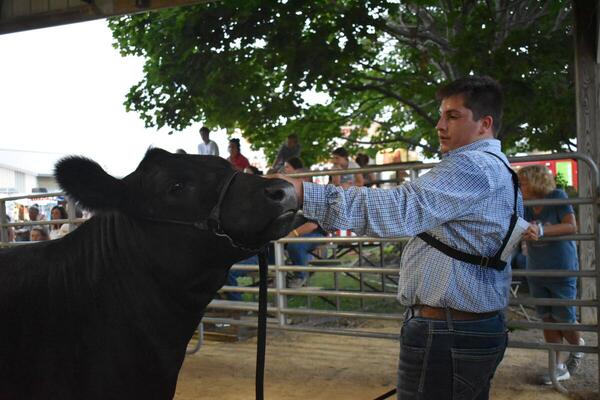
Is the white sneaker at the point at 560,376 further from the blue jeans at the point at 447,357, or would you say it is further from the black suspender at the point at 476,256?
the black suspender at the point at 476,256

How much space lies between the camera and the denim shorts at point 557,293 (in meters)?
5.09

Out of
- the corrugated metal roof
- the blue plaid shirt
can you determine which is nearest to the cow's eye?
the blue plaid shirt

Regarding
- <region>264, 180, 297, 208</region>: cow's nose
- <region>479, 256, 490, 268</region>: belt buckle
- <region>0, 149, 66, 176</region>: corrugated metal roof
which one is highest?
<region>0, 149, 66, 176</region>: corrugated metal roof

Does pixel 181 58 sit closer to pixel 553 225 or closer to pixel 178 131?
pixel 178 131

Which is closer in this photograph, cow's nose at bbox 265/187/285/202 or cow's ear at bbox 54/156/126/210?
cow's nose at bbox 265/187/285/202

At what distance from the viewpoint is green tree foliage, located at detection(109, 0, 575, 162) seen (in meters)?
7.54

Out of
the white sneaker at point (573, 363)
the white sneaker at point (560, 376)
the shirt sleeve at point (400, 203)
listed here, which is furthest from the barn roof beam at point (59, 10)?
the white sneaker at point (573, 363)

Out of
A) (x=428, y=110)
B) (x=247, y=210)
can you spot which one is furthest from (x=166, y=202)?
(x=428, y=110)

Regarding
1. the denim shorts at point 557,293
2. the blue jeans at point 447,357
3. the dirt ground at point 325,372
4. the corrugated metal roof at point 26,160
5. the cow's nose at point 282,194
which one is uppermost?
the corrugated metal roof at point 26,160

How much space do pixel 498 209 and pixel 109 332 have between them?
154 cm

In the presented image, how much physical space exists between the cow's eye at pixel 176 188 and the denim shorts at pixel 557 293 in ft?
12.5

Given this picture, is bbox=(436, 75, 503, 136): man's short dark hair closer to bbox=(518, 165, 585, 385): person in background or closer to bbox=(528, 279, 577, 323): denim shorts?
bbox=(518, 165, 585, 385): person in background

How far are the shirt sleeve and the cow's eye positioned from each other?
60cm

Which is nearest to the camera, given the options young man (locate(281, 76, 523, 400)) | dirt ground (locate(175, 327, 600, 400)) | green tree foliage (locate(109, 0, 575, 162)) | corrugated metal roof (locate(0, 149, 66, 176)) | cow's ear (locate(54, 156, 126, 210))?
young man (locate(281, 76, 523, 400))
